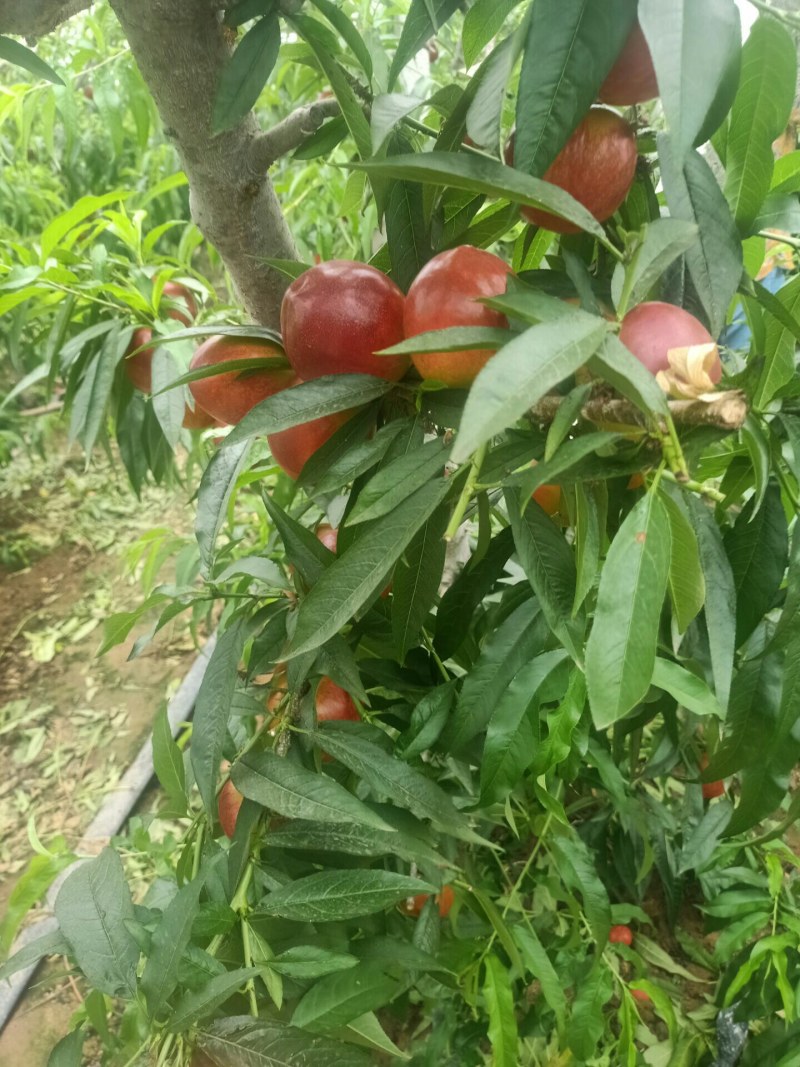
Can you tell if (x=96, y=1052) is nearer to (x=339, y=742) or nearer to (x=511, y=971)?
(x=511, y=971)

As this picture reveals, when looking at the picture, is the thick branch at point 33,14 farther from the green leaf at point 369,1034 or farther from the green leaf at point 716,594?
the green leaf at point 369,1034

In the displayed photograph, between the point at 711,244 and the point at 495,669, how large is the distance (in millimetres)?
259

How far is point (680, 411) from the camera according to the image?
0.25m

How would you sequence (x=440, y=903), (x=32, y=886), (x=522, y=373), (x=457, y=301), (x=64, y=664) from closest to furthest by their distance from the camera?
(x=522, y=373)
(x=457, y=301)
(x=32, y=886)
(x=440, y=903)
(x=64, y=664)

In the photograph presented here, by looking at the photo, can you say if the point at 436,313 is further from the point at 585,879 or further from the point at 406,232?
the point at 585,879

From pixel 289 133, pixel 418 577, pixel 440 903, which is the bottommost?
pixel 440 903

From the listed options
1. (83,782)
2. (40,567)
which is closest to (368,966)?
(83,782)

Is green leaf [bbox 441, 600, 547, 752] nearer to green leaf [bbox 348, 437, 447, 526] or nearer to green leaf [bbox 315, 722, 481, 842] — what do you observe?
green leaf [bbox 315, 722, 481, 842]

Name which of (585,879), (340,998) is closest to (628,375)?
(340,998)

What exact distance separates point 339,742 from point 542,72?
1.13 ft

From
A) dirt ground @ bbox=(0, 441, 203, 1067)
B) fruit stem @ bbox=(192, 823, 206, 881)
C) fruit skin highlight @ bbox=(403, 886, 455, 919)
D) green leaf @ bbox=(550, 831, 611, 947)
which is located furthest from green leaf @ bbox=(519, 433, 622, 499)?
dirt ground @ bbox=(0, 441, 203, 1067)

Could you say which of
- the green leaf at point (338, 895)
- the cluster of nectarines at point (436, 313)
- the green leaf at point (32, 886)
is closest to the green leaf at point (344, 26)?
the cluster of nectarines at point (436, 313)

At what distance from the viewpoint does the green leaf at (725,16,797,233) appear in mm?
275

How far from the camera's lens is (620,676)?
230 mm
